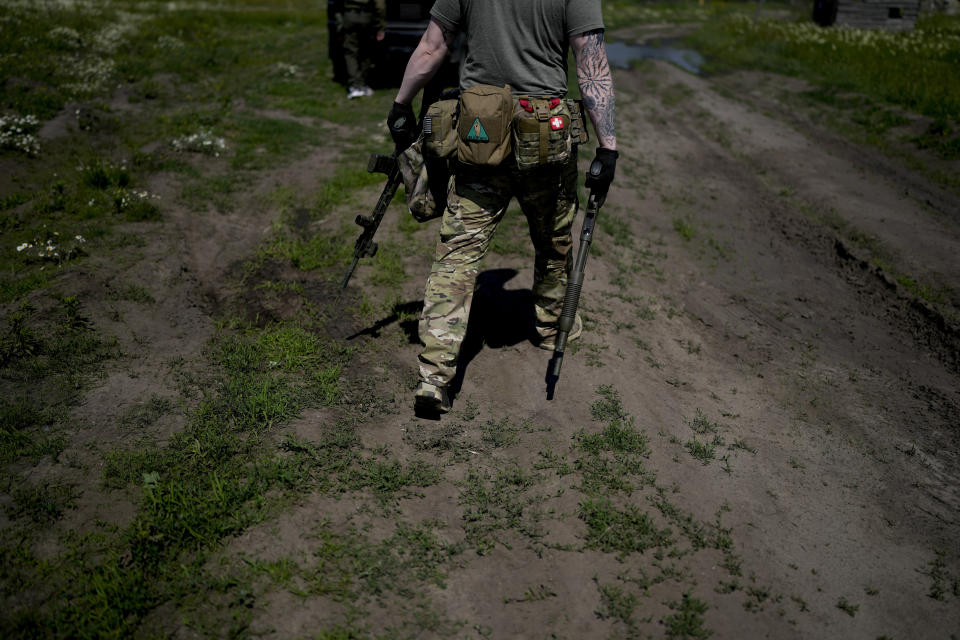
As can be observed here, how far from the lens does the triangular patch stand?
336cm

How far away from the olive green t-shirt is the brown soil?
5.96ft

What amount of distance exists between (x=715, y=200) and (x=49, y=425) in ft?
22.7

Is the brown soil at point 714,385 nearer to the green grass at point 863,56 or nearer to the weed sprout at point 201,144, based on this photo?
the weed sprout at point 201,144

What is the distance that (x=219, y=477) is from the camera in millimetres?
3152

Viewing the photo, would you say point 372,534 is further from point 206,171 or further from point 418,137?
point 206,171

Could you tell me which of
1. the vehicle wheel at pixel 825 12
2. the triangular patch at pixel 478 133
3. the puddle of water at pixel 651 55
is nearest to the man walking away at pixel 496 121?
the triangular patch at pixel 478 133

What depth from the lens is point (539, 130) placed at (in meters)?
3.39

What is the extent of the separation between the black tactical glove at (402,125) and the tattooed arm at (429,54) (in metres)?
0.17

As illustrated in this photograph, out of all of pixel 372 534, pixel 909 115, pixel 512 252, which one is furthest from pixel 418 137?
pixel 909 115

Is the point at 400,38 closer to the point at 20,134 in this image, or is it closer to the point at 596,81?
the point at 20,134

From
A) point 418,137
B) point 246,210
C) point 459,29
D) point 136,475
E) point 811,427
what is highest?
point 459,29

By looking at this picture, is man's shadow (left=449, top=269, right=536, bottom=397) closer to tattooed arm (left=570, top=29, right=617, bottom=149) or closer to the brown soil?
the brown soil

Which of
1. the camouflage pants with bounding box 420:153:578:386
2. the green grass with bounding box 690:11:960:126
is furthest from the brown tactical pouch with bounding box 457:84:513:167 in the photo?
the green grass with bounding box 690:11:960:126

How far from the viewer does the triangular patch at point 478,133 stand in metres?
3.36
